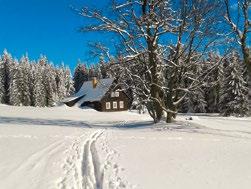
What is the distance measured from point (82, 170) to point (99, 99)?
2586 inches

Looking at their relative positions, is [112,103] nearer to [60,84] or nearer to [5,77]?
[5,77]

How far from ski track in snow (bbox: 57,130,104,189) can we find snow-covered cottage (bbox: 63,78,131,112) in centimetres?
6143

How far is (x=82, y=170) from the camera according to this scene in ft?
38.3

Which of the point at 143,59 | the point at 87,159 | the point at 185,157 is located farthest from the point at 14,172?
the point at 143,59

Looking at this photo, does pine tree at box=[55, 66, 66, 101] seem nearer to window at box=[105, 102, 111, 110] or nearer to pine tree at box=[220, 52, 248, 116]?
window at box=[105, 102, 111, 110]

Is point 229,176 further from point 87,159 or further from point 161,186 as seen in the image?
point 87,159

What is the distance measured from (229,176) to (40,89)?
294ft

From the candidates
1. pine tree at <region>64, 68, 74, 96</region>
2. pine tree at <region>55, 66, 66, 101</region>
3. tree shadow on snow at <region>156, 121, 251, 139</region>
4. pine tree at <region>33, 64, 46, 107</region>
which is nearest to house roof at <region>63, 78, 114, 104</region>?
pine tree at <region>33, 64, 46, 107</region>

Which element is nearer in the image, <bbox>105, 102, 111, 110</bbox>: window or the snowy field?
the snowy field

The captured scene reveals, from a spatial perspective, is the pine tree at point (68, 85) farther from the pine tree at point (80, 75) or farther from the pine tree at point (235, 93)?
the pine tree at point (235, 93)

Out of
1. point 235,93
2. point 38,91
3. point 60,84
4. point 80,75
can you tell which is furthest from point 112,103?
point 80,75

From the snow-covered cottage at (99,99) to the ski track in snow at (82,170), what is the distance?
61431 millimetres

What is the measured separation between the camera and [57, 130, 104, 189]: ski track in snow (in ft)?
32.5

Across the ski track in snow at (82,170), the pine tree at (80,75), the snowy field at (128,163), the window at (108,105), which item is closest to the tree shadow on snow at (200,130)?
the snowy field at (128,163)
